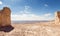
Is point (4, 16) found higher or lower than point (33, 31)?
higher

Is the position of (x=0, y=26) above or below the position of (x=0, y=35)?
above

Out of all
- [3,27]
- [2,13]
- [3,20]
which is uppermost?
[2,13]

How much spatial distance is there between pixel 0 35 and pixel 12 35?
5.51 feet

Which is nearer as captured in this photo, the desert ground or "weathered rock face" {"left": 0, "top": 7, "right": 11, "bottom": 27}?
the desert ground

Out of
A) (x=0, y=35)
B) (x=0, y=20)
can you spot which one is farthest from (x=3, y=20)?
(x=0, y=35)

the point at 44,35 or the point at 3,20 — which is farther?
the point at 3,20

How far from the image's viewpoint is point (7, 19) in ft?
62.1

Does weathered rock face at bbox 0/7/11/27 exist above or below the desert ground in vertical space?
above

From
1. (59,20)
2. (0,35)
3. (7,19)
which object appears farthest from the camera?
(59,20)

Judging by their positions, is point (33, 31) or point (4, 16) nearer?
point (33, 31)

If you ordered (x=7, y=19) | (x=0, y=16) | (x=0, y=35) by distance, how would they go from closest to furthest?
(x=0, y=35) < (x=0, y=16) < (x=7, y=19)

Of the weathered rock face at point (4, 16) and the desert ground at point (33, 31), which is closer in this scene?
the desert ground at point (33, 31)

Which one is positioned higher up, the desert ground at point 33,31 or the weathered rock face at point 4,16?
the weathered rock face at point 4,16

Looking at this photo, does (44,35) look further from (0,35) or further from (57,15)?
(57,15)
